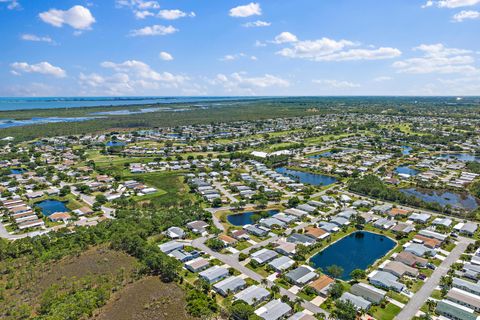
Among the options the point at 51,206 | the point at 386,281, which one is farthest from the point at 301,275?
the point at 51,206

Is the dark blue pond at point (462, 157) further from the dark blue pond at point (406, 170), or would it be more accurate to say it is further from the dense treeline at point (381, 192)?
the dense treeline at point (381, 192)

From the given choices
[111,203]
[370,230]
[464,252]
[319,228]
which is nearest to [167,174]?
[111,203]

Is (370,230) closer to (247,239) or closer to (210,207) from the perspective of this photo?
(247,239)

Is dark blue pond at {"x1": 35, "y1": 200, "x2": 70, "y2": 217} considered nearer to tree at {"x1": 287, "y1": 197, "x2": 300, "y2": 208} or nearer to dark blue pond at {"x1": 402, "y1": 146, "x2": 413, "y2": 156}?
tree at {"x1": 287, "y1": 197, "x2": 300, "y2": 208}

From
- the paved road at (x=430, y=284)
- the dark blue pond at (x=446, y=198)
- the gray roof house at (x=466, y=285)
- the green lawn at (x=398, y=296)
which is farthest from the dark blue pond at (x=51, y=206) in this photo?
the dark blue pond at (x=446, y=198)

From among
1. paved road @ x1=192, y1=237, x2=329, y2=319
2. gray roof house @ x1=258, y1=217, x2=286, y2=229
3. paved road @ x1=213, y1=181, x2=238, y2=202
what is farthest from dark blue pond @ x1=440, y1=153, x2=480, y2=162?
paved road @ x1=192, y1=237, x2=329, y2=319

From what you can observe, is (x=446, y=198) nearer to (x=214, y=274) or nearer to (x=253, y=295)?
(x=253, y=295)
